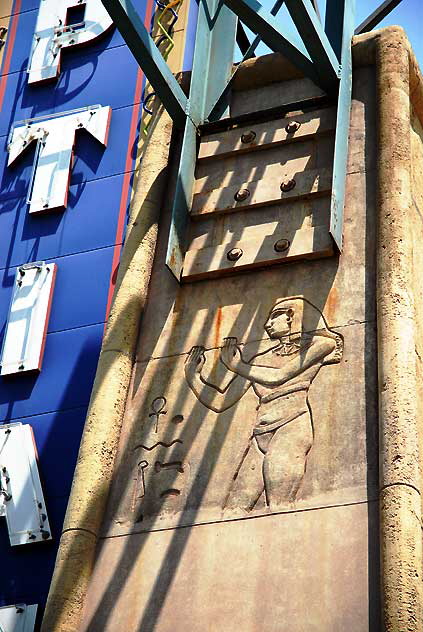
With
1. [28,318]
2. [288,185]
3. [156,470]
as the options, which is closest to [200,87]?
[288,185]

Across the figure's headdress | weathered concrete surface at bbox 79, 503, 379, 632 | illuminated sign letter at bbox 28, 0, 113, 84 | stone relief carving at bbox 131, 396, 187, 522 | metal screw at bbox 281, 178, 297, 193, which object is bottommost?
weathered concrete surface at bbox 79, 503, 379, 632

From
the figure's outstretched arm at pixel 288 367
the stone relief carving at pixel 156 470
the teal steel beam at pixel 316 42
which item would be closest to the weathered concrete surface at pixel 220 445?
the stone relief carving at pixel 156 470

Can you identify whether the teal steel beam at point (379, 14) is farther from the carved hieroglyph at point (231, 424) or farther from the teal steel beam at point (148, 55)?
the carved hieroglyph at point (231, 424)

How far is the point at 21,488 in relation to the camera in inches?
627

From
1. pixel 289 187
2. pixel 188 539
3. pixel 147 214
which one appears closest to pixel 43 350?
pixel 147 214

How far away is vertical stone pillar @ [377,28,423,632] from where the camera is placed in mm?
9758

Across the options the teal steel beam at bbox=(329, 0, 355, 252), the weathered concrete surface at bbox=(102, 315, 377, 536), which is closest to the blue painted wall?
the weathered concrete surface at bbox=(102, 315, 377, 536)

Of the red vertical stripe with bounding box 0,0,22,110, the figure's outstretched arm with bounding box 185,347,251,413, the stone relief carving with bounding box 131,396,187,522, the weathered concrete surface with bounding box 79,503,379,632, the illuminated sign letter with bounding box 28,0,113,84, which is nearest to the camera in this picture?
the weathered concrete surface with bounding box 79,503,379,632

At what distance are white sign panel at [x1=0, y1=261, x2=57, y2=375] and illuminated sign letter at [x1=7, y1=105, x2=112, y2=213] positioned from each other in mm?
1086

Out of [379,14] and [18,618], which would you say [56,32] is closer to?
[379,14]

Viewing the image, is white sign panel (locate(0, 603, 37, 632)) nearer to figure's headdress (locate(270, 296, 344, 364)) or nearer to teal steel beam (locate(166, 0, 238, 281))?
teal steel beam (locate(166, 0, 238, 281))

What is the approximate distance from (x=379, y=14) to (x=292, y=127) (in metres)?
3.82

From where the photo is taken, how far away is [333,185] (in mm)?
12141

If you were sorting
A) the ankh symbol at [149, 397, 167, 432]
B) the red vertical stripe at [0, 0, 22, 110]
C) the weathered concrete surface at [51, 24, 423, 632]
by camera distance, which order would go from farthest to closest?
the red vertical stripe at [0, 0, 22, 110], the ankh symbol at [149, 397, 167, 432], the weathered concrete surface at [51, 24, 423, 632]
